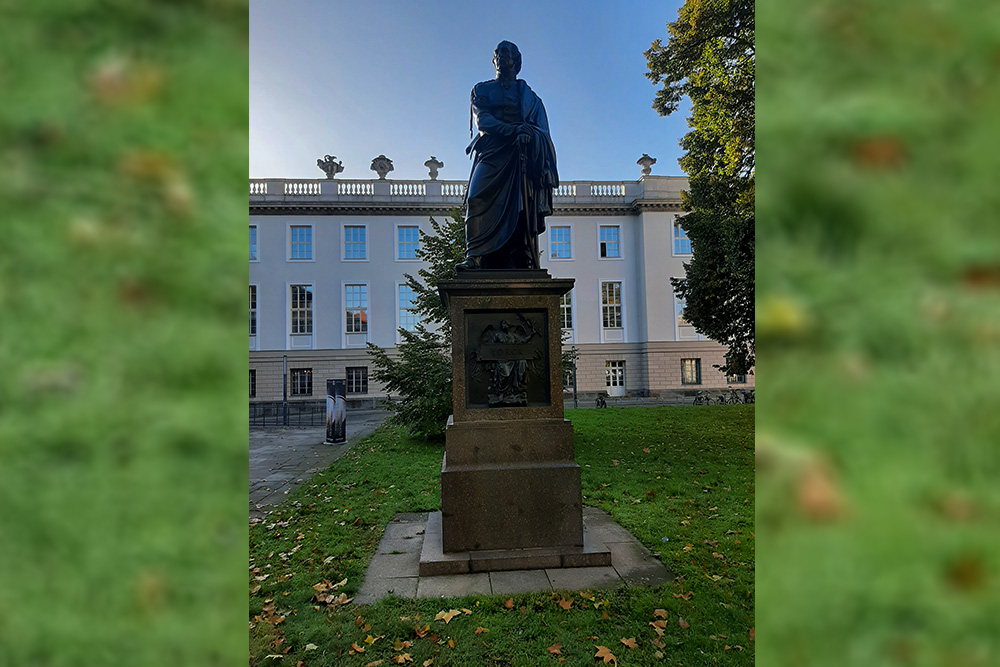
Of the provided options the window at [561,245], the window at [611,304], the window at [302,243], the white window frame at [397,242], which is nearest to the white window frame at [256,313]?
the window at [302,243]

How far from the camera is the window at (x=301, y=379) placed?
26.5m

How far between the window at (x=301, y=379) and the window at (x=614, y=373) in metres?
16.1

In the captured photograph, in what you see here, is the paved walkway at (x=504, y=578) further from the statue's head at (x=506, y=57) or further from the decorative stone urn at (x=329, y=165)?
the decorative stone urn at (x=329, y=165)

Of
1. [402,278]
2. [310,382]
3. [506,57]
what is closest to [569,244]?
[402,278]

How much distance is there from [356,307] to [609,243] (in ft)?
48.2

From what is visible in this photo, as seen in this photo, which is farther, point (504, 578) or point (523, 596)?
point (504, 578)

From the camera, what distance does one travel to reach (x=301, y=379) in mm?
26625

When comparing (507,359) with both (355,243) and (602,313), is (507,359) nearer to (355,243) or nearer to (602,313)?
(602,313)

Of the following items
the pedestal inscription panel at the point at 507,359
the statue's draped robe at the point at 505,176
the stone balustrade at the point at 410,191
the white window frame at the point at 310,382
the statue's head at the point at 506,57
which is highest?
the stone balustrade at the point at 410,191
